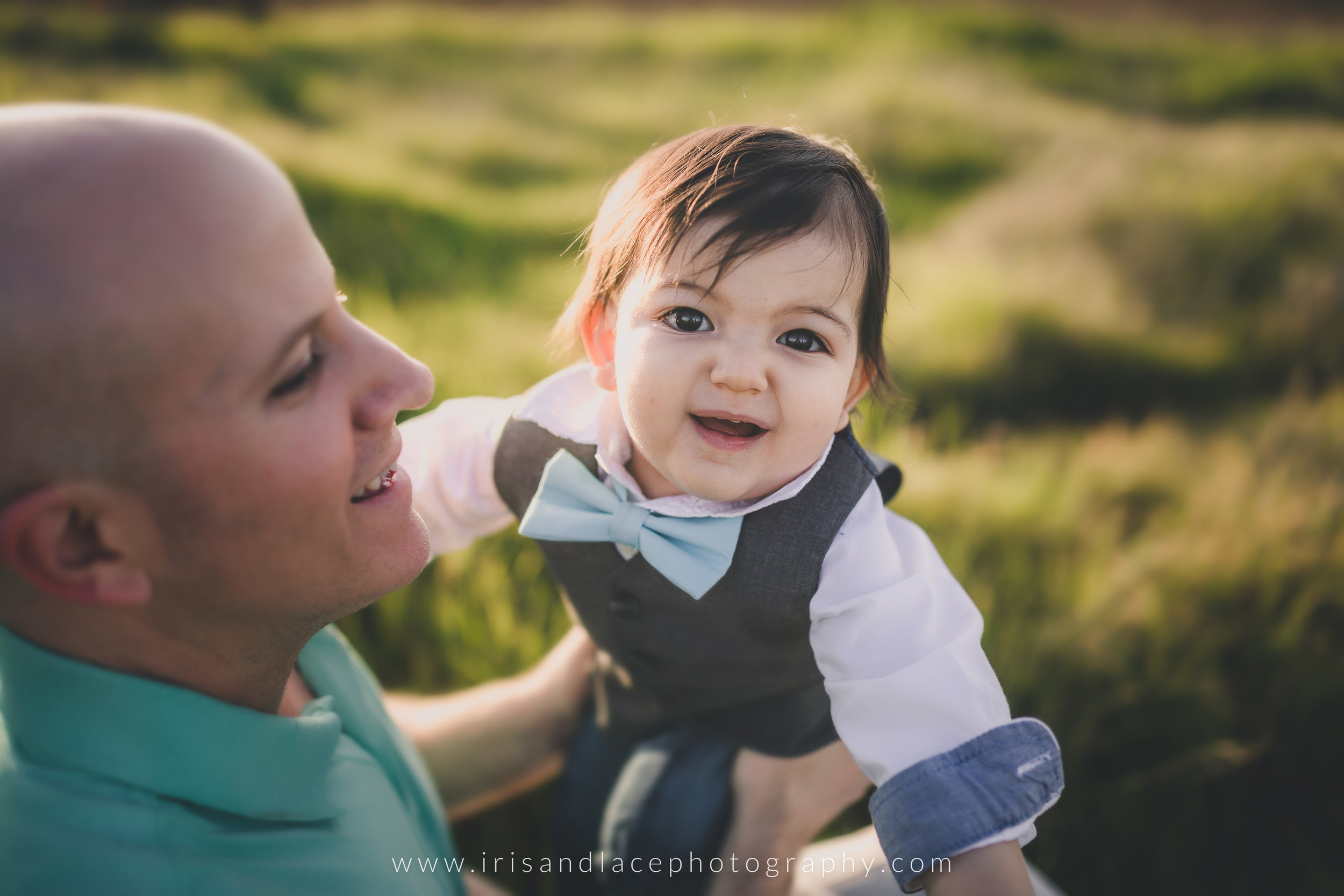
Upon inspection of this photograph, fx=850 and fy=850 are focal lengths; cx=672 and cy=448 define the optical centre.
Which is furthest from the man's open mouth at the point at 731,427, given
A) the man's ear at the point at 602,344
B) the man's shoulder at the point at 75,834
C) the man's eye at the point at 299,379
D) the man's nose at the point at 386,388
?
the man's shoulder at the point at 75,834

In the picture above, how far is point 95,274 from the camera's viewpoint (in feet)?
2.47

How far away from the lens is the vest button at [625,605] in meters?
1.29

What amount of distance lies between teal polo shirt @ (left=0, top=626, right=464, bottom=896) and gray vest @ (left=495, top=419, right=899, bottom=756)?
0.44 m

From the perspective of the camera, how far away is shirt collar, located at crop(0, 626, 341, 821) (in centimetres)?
86

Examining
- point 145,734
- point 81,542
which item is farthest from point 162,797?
point 81,542

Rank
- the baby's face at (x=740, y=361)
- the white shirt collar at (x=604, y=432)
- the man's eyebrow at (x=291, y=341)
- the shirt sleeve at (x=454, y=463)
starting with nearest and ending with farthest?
the man's eyebrow at (x=291, y=341) < the baby's face at (x=740, y=361) < the white shirt collar at (x=604, y=432) < the shirt sleeve at (x=454, y=463)

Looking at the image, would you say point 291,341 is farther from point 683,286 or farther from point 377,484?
point 683,286

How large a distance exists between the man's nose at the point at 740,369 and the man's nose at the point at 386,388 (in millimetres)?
354

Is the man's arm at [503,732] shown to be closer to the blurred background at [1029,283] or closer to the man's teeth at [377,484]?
the blurred background at [1029,283]

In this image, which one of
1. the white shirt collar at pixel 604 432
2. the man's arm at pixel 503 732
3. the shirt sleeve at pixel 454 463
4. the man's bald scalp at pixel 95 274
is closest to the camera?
the man's bald scalp at pixel 95 274

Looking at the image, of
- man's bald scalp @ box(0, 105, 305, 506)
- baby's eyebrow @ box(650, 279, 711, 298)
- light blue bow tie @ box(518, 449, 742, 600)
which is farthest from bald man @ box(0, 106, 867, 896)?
baby's eyebrow @ box(650, 279, 711, 298)

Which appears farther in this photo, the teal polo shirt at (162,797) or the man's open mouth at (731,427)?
the man's open mouth at (731,427)

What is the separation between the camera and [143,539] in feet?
2.73

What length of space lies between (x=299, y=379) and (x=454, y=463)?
0.56 meters
